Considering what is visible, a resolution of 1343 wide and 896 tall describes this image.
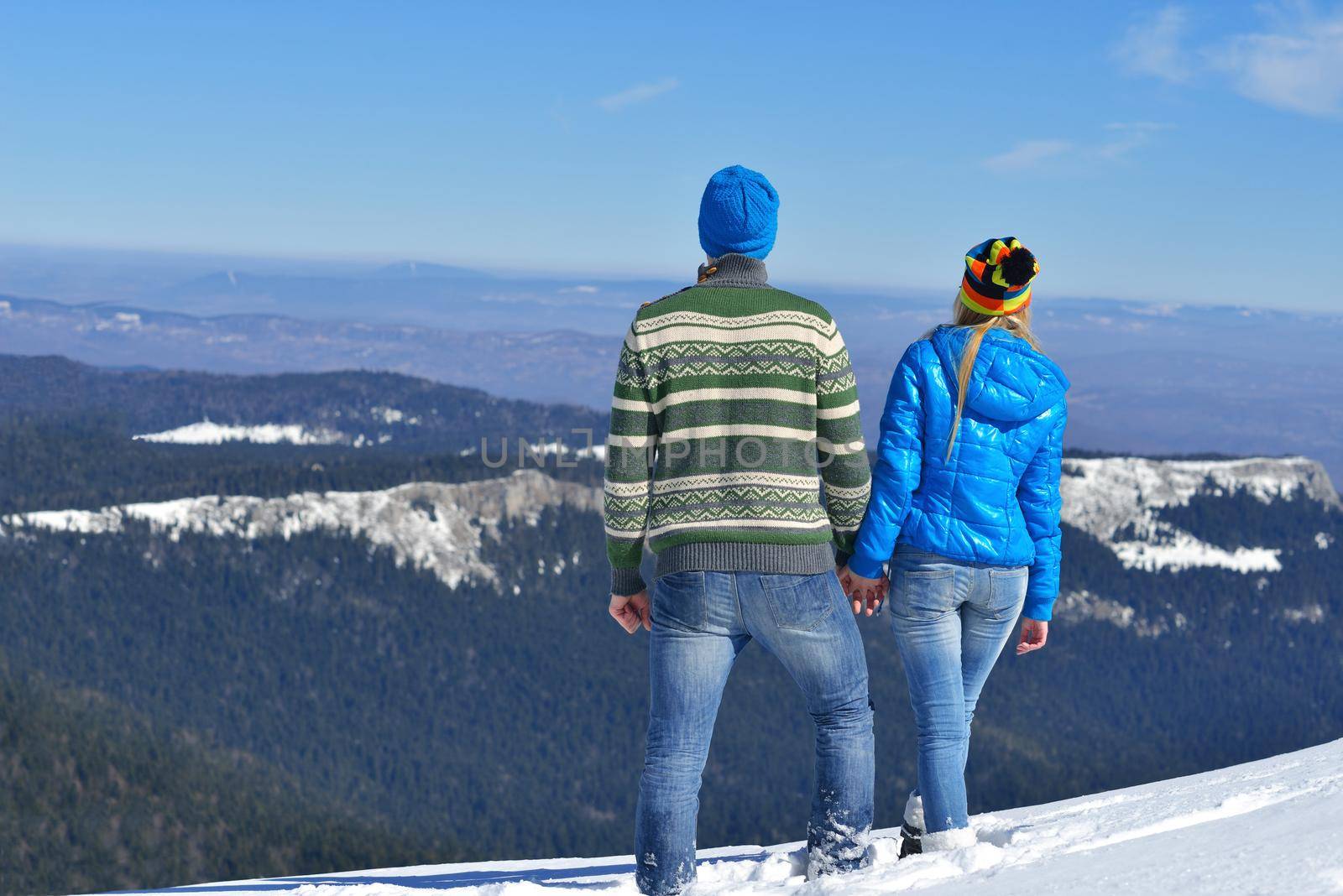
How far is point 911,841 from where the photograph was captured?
420 inches

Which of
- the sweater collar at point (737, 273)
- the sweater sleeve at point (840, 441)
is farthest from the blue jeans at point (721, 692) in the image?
the sweater collar at point (737, 273)

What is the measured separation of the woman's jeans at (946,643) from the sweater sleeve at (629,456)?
251 centimetres

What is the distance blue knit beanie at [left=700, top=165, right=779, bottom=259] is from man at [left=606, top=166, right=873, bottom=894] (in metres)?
0.01

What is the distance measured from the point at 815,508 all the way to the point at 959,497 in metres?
1.65

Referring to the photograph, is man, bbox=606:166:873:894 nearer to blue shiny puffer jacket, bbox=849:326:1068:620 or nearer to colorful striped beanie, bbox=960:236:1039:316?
blue shiny puffer jacket, bbox=849:326:1068:620

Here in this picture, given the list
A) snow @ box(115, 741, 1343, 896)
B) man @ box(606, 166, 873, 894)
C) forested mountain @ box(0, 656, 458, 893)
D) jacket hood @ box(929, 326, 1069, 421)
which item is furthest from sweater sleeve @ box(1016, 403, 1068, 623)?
forested mountain @ box(0, 656, 458, 893)

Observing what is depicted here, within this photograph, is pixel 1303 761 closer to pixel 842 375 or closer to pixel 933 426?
pixel 933 426

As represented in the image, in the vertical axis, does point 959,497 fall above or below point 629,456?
below

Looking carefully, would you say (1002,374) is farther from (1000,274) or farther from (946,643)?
(946,643)

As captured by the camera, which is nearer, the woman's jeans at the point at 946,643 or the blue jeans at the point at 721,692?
the blue jeans at the point at 721,692

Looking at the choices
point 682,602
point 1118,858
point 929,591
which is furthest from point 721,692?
point 1118,858

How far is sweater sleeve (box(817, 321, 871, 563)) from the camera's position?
9.21 m

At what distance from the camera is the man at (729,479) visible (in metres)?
9.07

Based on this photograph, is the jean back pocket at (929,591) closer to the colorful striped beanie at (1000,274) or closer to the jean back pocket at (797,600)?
the jean back pocket at (797,600)
